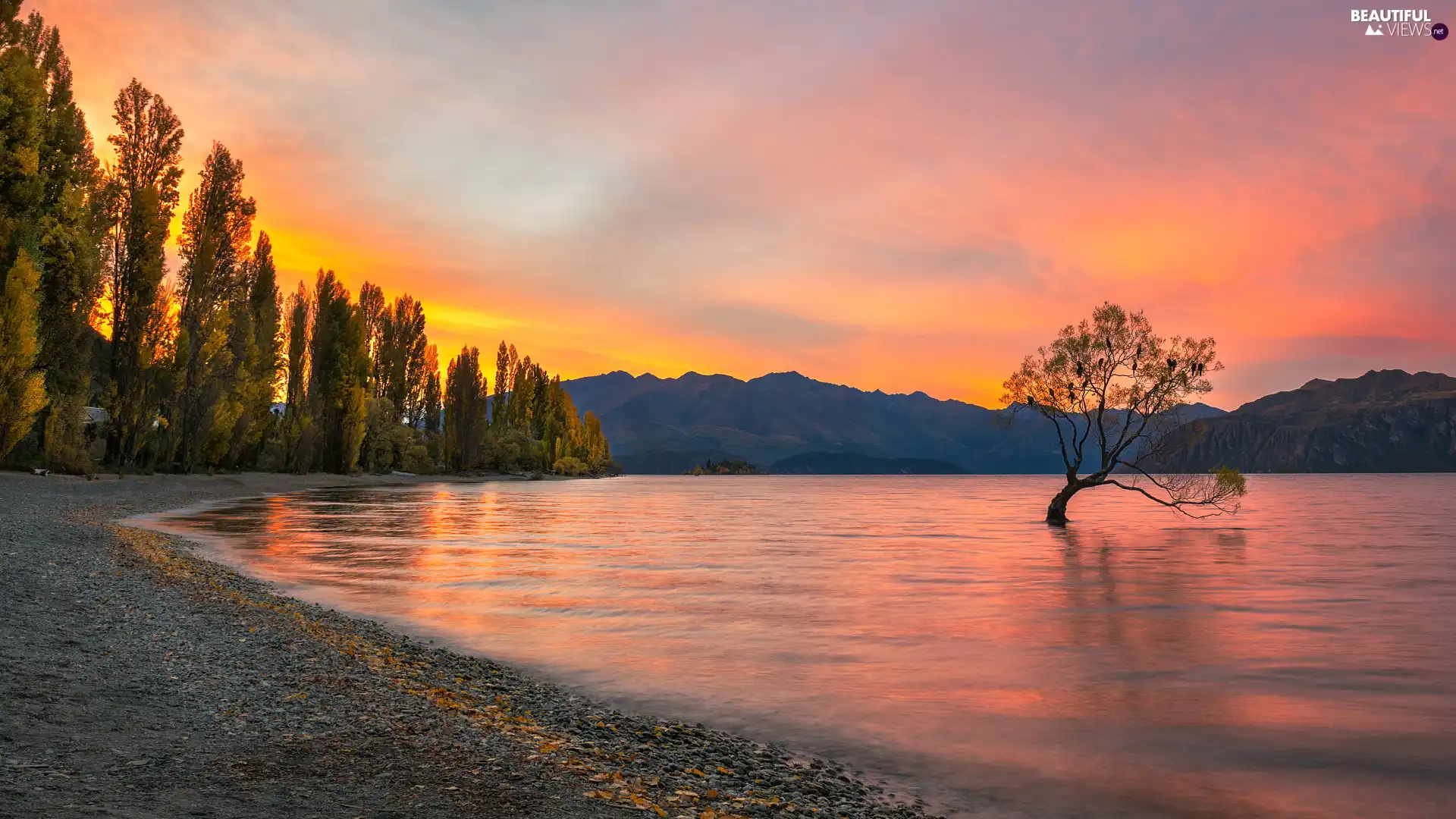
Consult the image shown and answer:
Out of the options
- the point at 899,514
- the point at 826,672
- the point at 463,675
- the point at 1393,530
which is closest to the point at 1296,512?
the point at 1393,530

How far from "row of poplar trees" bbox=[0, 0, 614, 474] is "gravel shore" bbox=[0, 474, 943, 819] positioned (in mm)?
44182

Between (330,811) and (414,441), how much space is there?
11976 cm

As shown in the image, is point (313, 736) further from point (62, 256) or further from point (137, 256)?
point (137, 256)

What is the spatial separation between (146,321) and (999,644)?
223 feet

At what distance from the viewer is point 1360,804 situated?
29.9ft

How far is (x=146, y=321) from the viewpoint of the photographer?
61156mm

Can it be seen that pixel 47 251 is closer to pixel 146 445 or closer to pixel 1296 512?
pixel 146 445

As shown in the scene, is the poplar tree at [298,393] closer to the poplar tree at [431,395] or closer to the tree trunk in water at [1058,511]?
the poplar tree at [431,395]

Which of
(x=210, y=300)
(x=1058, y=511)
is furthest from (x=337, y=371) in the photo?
(x=1058, y=511)

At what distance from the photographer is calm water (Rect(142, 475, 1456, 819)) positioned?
10.0 metres

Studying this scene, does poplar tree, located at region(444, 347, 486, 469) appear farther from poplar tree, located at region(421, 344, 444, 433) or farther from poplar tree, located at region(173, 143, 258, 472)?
poplar tree, located at region(173, 143, 258, 472)

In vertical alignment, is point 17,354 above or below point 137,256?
below

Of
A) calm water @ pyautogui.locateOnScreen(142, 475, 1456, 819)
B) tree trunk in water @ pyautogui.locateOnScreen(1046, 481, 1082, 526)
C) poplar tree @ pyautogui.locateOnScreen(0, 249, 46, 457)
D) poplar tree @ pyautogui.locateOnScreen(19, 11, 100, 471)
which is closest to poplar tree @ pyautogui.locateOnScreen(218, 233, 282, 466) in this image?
poplar tree @ pyautogui.locateOnScreen(19, 11, 100, 471)

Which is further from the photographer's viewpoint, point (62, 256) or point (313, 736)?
point (62, 256)
